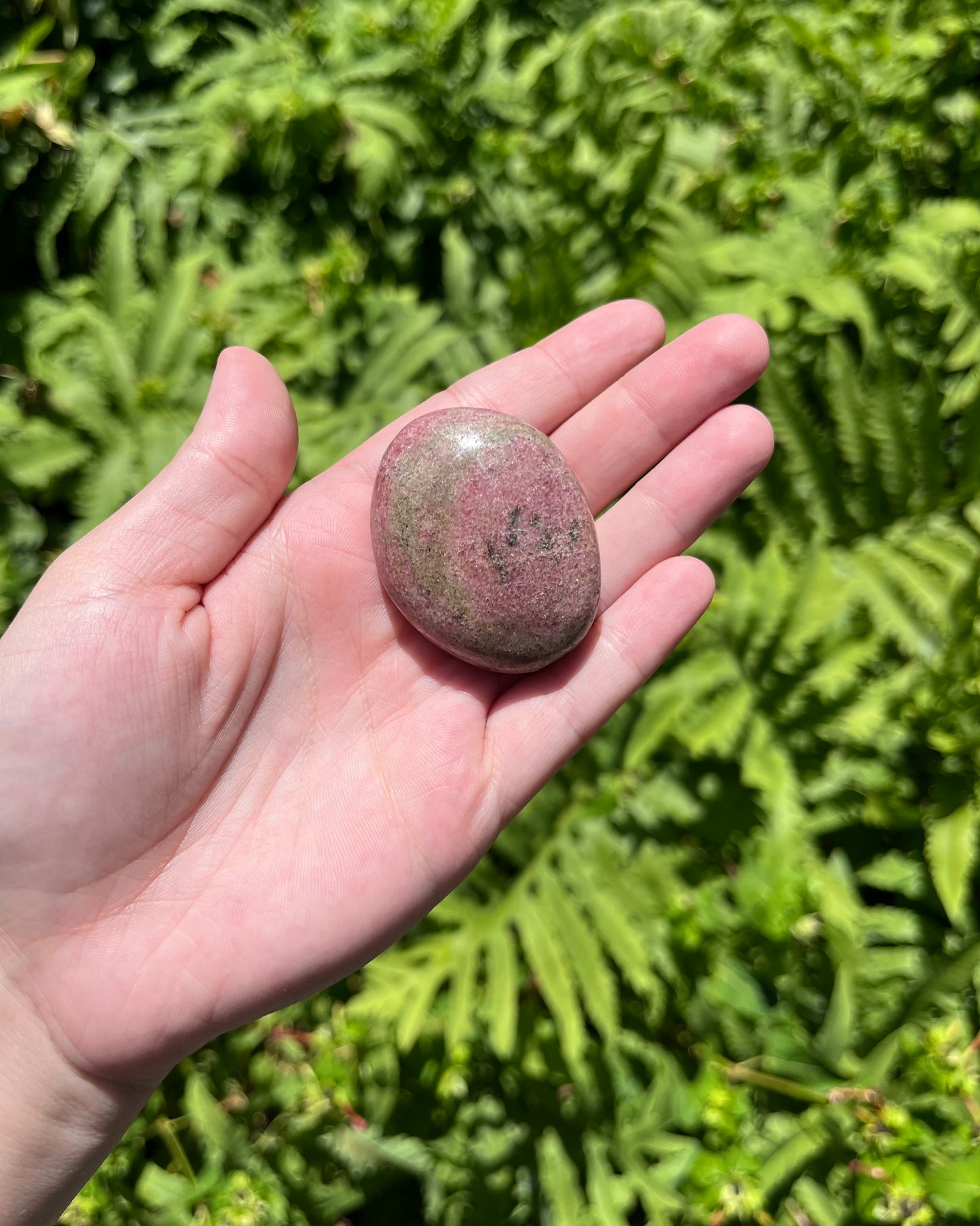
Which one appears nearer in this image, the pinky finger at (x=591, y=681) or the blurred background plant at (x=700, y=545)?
the pinky finger at (x=591, y=681)

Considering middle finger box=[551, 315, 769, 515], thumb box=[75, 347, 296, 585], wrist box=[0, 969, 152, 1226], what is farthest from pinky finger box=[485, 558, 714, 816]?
wrist box=[0, 969, 152, 1226]

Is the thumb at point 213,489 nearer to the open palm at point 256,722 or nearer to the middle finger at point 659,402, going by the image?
the open palm at point 256,722

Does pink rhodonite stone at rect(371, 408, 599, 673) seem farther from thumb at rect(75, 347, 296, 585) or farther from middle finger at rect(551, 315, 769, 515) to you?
middle finger at rect(551, 315, 769, 515)

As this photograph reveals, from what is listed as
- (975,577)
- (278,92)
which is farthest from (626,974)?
(278,92)

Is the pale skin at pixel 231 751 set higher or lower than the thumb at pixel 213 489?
lower

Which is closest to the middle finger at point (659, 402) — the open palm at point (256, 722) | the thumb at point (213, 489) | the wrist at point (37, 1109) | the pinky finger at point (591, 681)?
the open palm at point (256, 722)

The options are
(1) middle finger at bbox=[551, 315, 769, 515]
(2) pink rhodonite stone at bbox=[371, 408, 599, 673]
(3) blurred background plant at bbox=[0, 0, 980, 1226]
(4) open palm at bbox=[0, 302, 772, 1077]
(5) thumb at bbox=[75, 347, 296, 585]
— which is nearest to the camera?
(4) open palm at bbox=[0, 302, 772, 1077]

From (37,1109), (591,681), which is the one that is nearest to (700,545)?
(591,681)

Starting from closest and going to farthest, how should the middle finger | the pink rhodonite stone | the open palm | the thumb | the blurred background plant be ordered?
1. the open palm
2. the thumb
3. the pink rhodonite stone
4. the middle finger
5. the blurred background plant

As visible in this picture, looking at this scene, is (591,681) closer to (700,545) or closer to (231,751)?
(231,751)
